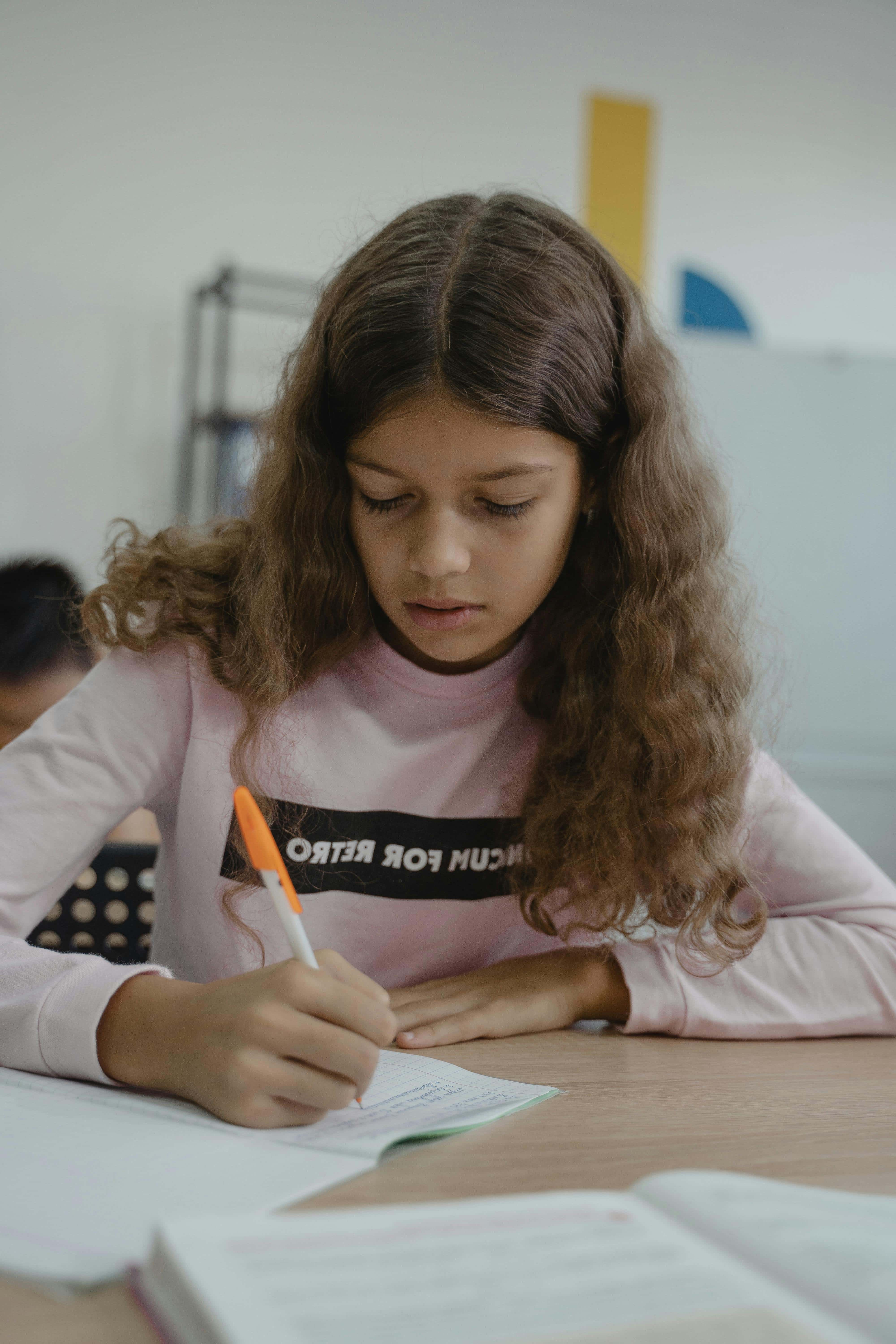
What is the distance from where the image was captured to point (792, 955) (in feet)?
2.84

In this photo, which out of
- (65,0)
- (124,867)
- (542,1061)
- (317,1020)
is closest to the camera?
(317,1020)

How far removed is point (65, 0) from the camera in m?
2.53

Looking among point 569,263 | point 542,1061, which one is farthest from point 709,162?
point 542,1061

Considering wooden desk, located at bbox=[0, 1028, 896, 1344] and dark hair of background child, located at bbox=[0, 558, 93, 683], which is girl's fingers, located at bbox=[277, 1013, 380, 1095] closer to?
wooden desk, located at bbox=[0, 1028, 896, 1344]

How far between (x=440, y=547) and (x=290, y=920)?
30 cm

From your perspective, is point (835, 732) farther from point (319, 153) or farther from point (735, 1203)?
point (735, 1203)

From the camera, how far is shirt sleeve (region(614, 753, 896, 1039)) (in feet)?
2.68

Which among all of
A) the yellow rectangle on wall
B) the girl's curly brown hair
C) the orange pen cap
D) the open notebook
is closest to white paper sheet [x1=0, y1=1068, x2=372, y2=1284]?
the open notebook

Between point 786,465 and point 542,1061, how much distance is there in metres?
2.36

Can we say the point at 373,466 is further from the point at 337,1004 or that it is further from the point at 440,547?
the point at 337,1004

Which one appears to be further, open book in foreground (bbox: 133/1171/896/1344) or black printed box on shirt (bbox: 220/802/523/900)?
black printed box on shirt (bbox: 220/802/523/900)

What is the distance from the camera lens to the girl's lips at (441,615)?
2.72 feet

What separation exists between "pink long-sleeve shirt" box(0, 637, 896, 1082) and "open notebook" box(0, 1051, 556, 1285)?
22 cm

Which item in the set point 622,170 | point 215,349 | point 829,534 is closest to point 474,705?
point 215,349
